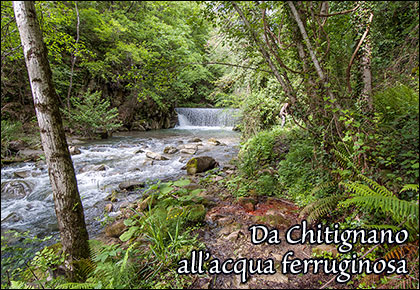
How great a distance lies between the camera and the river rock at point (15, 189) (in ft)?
17.1

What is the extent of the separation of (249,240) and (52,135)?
2657 millimetres

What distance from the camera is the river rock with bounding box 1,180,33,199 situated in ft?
17.1

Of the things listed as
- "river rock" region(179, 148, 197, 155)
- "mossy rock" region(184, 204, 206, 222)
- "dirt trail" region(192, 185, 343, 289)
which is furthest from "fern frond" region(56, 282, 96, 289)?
"river rock" region(179, 148, 197, 155)

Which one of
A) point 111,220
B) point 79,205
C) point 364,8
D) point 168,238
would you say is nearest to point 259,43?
point 364,8

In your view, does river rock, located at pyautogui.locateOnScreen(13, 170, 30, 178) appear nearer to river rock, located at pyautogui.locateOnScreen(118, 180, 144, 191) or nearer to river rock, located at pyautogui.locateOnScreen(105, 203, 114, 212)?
river rock, located at pyautogui.locateOnScreen(118, 180, 144, 191)

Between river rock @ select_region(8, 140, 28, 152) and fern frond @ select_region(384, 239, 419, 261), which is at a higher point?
river rock @ select_region(8, 140, 28, 152)

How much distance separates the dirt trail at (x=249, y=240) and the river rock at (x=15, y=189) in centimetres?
568

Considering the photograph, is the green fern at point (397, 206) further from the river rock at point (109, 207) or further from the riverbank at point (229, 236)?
the river rock at point (109, 207)

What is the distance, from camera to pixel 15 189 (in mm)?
5359

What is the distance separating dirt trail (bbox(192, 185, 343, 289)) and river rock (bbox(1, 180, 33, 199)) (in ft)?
18.6

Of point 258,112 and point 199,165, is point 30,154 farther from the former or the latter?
point 258,112

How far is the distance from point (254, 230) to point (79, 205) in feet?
7.31

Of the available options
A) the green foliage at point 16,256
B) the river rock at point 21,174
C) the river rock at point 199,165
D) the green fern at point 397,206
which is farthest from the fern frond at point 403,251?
the river rock at point 21,174

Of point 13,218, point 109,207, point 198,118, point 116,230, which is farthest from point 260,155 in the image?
point 198,118
